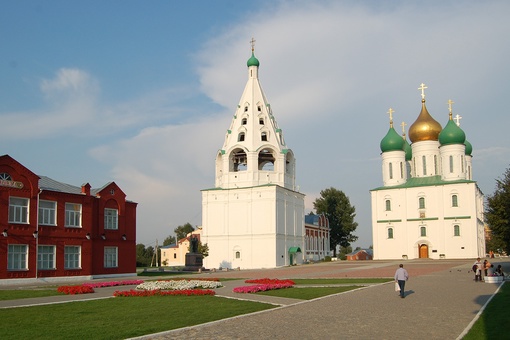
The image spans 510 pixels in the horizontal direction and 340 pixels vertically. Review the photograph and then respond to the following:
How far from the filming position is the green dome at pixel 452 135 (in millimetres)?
58375

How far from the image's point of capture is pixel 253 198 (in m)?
53.3

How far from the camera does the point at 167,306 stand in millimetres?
15242

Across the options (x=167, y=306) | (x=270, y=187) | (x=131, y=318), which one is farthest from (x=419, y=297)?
(x=270, y=187)

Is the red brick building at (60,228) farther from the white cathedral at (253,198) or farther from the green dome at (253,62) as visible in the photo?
the green dome at (253,62)

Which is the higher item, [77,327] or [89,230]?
[89,230]

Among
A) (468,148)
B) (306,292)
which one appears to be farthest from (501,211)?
(468,148)

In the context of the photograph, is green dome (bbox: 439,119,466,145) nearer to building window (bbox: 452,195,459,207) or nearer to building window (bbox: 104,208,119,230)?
building window (bbox: 452,195,459,207)

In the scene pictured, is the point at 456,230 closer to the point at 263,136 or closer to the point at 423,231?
the point at 423,231

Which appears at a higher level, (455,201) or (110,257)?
(455,201)

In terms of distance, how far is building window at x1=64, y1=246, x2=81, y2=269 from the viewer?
32.8 metres

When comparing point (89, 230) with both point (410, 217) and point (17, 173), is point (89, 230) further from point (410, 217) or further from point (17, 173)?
point (410, 217)

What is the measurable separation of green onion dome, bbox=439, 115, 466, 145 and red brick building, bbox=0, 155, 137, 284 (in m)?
35.8

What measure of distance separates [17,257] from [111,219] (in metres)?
7.84

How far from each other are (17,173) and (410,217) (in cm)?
4208
